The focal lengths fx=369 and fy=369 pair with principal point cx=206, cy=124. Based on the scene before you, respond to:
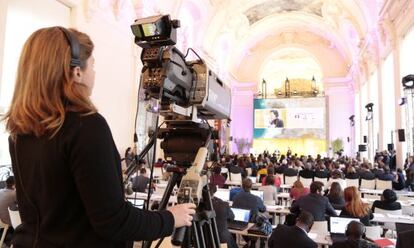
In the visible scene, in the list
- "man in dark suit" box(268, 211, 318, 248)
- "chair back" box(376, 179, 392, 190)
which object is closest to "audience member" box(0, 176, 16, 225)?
"man in dark suit" box(268, 211, 318, 248)

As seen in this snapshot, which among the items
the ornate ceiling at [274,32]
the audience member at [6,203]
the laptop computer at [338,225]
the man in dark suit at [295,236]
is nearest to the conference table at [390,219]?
the laptop computer at [338,225]

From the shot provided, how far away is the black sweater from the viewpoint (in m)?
1.17

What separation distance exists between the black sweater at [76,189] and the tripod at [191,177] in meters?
0.52

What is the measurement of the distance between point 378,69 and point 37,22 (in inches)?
612

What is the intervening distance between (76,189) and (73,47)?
18.9 inches

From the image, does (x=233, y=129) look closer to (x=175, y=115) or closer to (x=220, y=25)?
(x=220, y=25)

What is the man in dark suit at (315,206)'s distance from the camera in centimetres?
612

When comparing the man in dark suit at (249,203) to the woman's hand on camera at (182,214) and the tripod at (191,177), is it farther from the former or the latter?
the woman's hand on camera at (182,214)

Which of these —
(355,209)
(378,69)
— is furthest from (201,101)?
(378,69)

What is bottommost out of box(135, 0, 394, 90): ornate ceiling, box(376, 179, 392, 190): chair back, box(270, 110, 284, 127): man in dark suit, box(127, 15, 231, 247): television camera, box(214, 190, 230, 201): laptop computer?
box(214, 190, 230, 201): laptop computer

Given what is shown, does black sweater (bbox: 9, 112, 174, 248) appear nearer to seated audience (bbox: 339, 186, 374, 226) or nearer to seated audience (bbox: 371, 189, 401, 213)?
seated audience (bbox: 339, 186, 374, 226)

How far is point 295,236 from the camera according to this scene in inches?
170

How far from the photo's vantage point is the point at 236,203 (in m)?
6.57

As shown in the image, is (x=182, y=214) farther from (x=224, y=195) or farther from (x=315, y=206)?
(x=224, y=195)
